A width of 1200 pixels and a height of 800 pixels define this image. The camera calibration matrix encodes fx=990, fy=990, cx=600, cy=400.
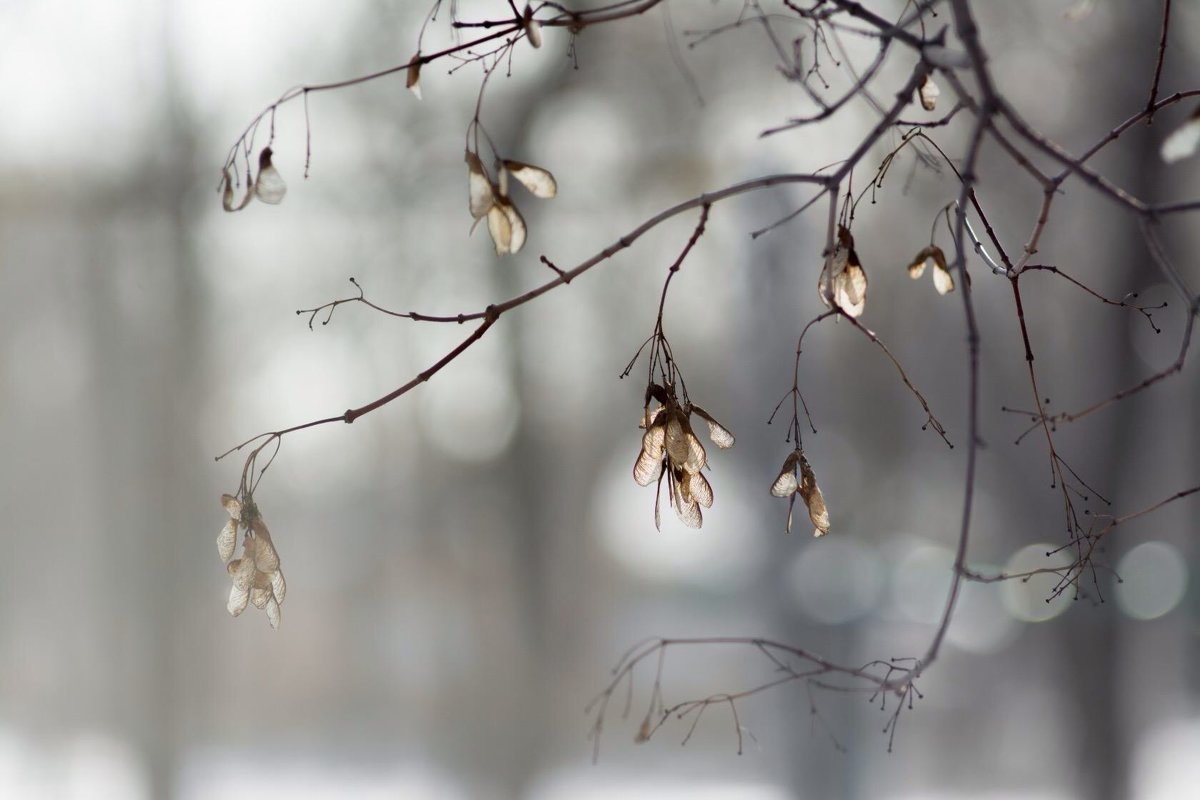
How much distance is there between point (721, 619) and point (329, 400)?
53 cm

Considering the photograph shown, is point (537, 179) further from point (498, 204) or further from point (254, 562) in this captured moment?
point (254, 562)

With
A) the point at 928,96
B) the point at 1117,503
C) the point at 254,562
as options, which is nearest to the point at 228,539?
the point at 254,562

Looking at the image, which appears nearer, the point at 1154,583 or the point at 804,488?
the point at 804,488

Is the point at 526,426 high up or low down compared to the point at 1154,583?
up

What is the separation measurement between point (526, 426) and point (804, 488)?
95 cm

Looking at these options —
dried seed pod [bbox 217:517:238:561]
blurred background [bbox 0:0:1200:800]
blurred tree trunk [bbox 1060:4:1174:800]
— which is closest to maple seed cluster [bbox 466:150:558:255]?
dried seed pod [bbox 217:517:238:561]

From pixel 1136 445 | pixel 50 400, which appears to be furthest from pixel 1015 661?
pixel 50 400

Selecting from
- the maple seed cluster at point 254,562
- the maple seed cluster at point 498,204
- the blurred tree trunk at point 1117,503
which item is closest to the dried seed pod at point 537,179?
the maple seed cluster at point 498,204

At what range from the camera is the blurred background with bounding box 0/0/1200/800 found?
1118 millimetres

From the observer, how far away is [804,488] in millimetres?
265

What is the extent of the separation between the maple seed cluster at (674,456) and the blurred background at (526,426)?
83 centimetres

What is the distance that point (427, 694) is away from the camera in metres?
1.27

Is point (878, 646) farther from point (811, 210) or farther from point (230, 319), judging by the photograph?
point (230, 319)

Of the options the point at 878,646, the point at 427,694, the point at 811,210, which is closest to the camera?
the point at 811,210
